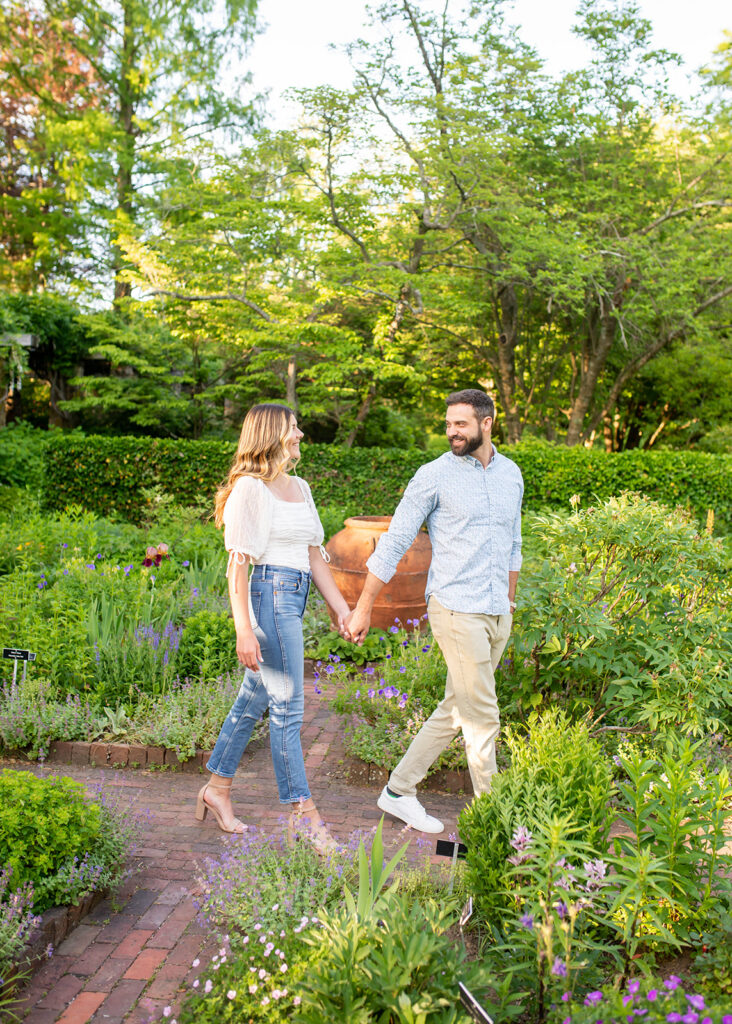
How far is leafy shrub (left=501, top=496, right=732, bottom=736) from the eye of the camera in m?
3.35

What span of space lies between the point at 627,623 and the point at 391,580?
2.12 metres

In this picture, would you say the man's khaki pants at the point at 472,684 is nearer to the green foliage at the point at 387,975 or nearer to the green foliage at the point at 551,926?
the green foliage at the point at 551,926

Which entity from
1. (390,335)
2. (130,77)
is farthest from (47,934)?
(130,77)

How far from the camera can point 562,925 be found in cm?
179

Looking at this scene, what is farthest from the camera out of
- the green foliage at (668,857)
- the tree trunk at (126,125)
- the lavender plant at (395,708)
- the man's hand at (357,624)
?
the tree trunk at (126,125)

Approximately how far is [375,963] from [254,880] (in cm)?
66

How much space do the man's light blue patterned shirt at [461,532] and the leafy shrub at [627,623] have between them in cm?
49

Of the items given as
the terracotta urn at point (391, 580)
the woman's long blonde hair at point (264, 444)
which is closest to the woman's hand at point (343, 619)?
the woman's long blonde hair at point (264, 444)

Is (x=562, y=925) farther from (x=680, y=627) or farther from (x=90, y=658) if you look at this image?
(x=90, y=658)

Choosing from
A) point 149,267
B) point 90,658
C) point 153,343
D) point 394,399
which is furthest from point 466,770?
point 394,399

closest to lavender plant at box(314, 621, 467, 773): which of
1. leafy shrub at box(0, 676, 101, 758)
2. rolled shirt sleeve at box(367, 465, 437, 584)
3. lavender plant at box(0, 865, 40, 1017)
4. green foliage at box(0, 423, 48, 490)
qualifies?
rolled shirt sleeve at box(367, 465, 437, 584)

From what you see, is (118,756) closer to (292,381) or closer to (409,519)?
(409,519)

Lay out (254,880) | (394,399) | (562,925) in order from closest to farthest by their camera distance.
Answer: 1. (562,925)
2. (254,880)
3. (394,399)

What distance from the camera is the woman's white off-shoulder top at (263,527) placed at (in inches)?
112
